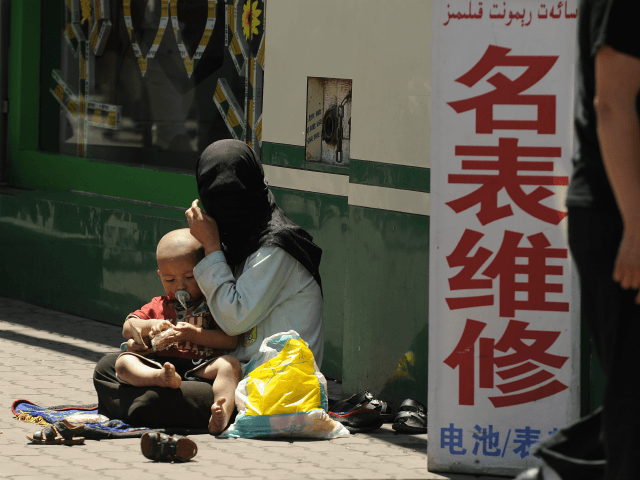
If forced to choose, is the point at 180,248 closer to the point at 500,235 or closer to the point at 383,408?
the point at 383,408

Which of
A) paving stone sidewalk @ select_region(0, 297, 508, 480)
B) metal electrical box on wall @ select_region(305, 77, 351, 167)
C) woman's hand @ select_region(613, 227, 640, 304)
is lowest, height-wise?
paving stone sidewalk @ select_region(0, 297, 508, 480)

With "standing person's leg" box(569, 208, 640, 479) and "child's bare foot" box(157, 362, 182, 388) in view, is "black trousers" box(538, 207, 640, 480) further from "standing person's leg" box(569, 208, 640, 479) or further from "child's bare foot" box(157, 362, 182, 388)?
"child's bare foot" box(157, 362, 182, 388)

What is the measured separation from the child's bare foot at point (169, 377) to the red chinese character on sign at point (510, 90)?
5.24 feet

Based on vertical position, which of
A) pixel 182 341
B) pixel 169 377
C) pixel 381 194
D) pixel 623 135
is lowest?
pixel 169 377

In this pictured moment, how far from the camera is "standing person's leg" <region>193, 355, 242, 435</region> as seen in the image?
4.61m

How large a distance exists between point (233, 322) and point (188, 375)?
321mm

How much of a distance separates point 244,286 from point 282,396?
51 centimetres

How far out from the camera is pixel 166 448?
4.26 m

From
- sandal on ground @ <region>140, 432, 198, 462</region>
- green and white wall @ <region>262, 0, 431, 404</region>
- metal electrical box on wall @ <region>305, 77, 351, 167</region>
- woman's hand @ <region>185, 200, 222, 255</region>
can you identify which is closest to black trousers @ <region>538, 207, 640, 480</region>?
sandal on ground @ <region>140, 432, 198, 462</region>

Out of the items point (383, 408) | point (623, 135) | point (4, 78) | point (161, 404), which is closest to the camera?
point (623, 135)

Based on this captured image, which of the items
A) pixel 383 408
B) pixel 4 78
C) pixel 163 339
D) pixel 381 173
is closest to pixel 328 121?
pixel 381 173

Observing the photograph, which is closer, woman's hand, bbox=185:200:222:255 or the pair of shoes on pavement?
woman's hand, bbox=185:200:222:255

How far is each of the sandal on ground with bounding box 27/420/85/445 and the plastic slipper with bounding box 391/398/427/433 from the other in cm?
140

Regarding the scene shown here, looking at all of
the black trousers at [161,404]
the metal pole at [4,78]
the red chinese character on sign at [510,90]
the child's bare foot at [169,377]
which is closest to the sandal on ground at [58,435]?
the black trousers at [161,404]
